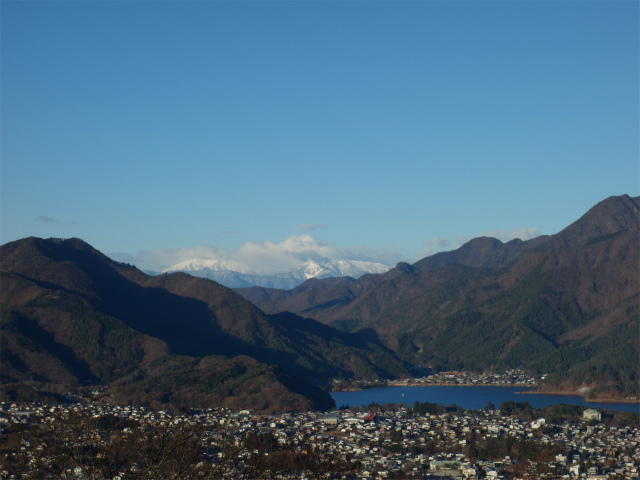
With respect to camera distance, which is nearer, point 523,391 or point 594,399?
point 594,399

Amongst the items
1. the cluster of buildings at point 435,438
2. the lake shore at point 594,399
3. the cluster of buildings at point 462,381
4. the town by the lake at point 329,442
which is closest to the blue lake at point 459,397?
the lake shore at point 594,399

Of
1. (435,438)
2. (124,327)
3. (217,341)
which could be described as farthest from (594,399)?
(124,327)


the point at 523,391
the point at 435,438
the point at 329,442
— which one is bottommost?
the point at 523,391

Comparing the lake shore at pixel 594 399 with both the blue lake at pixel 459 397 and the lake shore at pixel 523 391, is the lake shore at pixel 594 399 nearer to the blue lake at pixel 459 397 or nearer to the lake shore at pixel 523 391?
the lake shore at pixel 523 391

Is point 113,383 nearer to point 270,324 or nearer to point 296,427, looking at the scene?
point 296,427

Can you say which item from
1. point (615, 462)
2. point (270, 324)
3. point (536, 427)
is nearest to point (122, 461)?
point (615, 462)

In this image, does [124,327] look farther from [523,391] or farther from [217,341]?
[523,391]

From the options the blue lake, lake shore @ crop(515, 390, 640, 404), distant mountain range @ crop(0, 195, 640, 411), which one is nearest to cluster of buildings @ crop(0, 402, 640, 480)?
distant mountain range @ crop(0, 195, 640, 411)
